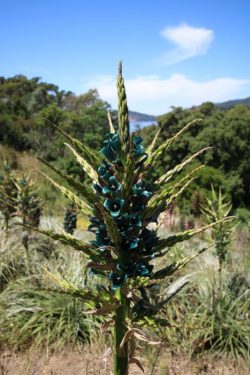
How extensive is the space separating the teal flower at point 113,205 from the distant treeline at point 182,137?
53.4 ft

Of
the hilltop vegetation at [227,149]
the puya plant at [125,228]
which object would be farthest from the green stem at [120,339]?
the hilltop vegetation at [227,149]

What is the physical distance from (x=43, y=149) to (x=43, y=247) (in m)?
26.2

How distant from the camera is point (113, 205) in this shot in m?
1.82

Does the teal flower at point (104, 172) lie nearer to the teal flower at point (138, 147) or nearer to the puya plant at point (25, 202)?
the teal flower at point (138, 147)

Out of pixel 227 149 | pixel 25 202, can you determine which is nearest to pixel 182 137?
pixel 227 149

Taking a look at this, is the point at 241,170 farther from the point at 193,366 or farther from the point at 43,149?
the point at 193,366

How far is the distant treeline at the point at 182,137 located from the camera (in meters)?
25.9

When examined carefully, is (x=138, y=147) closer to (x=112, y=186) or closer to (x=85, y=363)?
(x=112, y=186)

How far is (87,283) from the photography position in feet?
23.8

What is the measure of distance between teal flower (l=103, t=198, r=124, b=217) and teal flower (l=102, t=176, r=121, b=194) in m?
0.04

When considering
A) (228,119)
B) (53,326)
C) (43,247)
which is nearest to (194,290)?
(53,326)

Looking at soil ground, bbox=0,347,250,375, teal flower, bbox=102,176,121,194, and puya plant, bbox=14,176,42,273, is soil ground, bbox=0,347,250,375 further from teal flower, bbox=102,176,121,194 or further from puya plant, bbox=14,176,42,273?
teal flower, bbox=102,176,121,194

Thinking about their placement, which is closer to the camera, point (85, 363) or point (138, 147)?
point (138, 147)

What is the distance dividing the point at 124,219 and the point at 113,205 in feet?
0.27
